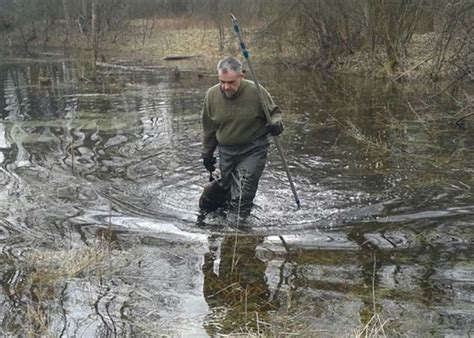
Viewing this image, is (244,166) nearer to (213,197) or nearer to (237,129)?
(237,129)

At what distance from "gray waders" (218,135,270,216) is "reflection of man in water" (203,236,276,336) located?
671 millimetres

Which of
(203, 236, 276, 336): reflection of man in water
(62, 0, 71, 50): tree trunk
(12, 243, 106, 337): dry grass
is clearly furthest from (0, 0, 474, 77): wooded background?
(12, 243, 106, 337): dry grass

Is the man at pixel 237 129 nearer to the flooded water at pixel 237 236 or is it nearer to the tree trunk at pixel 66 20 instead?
the flooded water at pixel 237 236

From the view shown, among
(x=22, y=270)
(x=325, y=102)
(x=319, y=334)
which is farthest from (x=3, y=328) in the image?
(x=325, y=102)

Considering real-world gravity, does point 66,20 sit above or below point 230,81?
below

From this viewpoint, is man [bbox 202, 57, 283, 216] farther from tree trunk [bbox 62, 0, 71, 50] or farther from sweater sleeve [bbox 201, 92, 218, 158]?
tree trunk [bbox 62, 0, 71, 50]

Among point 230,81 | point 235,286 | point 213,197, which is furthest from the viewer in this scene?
point 213,197

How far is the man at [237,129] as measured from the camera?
6.48 metres

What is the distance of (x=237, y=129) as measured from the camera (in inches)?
265

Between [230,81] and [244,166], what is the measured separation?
43.7 inches

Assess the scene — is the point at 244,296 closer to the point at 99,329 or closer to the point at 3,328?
the point at 99,329

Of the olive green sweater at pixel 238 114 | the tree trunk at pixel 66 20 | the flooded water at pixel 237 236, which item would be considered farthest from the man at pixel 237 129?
the tree trunk at pixel 66 20

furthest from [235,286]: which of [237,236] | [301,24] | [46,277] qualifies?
[301,24]

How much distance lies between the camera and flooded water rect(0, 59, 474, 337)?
458 centimetres
